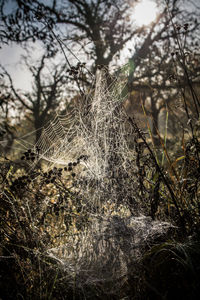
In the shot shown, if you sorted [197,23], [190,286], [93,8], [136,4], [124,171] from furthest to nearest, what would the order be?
[93,8] → [136,4] → [197,23] → [124,171] → [190,286]

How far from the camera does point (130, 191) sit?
1.91 m

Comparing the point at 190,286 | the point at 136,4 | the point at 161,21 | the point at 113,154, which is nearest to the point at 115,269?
the point at 190,286

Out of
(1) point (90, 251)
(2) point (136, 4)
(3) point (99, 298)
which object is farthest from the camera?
(2) point (136, 4)

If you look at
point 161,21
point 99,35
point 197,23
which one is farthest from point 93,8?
point 197,23

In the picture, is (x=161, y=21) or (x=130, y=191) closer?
(x=130, y=191)

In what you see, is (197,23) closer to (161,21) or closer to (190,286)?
(161,21)

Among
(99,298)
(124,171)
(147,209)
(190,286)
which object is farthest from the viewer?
(124,171)

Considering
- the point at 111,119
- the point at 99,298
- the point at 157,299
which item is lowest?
the point at 99,298

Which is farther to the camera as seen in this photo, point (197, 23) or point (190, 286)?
point (197, 23)

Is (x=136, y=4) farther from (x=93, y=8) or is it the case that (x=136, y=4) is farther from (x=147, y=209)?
(x=147, y=209)

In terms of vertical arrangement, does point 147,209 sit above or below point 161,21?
below

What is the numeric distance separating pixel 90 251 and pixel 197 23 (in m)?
9.89

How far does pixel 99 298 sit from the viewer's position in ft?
4.23

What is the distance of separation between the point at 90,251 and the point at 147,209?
0.64 meters
